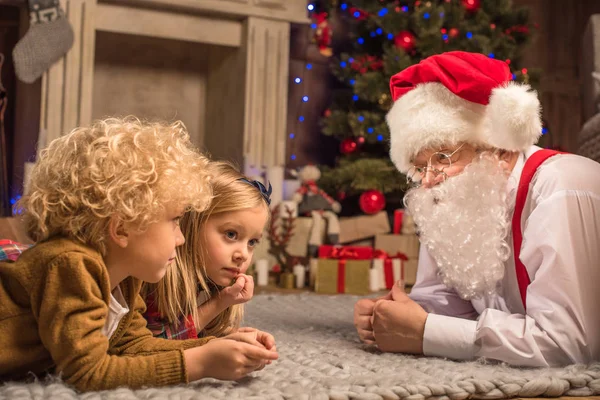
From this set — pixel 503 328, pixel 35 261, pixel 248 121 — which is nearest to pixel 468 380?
pixel 503 328

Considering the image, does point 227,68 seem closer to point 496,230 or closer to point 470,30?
point 470,30

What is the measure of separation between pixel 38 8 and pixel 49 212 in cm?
240

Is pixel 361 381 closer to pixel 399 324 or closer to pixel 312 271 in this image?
pixel 399 324

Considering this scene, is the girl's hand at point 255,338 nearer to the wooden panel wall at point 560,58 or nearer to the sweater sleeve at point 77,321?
the sweater sleeve at point 77,321

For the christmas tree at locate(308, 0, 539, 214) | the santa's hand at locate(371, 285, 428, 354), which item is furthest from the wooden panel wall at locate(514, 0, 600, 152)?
the santa's hand at locate(371, 285, 428, 354)

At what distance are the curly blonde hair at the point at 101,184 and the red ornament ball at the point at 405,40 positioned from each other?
8.18 feet

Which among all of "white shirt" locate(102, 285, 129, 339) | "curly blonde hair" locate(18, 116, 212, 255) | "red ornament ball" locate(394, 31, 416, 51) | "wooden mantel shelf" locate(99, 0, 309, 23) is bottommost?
"white shirt" locate(102, 285, 129, 339)

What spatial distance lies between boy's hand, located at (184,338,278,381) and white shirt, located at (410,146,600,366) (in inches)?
18.9

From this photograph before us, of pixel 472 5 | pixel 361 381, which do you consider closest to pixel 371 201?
pixel 472 5

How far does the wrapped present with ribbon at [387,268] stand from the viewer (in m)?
3.26

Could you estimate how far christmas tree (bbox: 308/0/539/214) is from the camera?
341cm

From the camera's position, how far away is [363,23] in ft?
12.0

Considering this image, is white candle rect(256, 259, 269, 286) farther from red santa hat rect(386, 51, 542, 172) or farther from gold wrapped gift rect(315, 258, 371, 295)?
red santa hat rect(386, 51, 542, 172)

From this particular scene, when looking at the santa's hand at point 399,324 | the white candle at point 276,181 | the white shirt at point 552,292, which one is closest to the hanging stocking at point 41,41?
the white candle at point 276,181
